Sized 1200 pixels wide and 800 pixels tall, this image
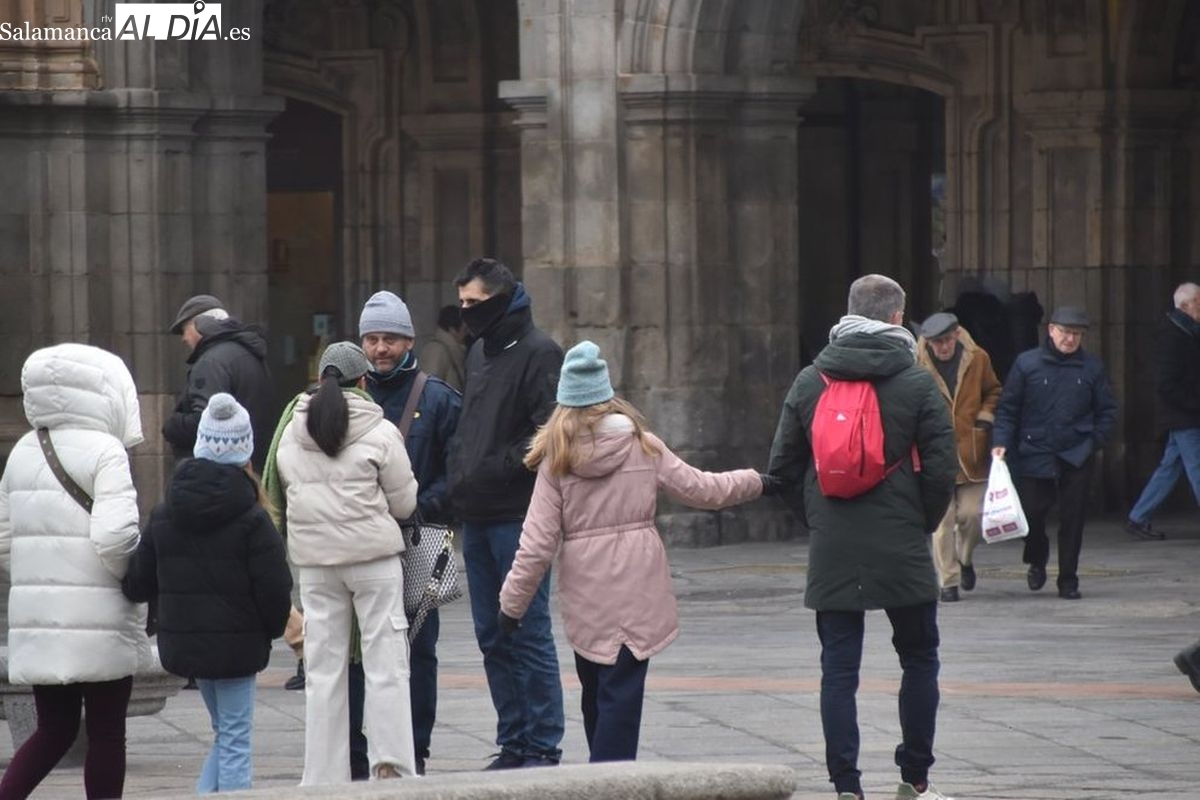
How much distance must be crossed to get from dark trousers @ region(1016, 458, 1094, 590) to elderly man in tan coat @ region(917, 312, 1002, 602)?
1.14ft

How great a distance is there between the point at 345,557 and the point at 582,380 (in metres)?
0.96

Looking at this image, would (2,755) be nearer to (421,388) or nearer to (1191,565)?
(421,388)

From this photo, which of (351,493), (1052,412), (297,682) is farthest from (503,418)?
(1052,412)

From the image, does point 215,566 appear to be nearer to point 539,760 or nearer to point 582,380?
point 582,380

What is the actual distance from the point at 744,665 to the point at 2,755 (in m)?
3.54

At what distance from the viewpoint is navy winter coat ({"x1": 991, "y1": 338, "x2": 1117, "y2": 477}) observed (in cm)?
1581

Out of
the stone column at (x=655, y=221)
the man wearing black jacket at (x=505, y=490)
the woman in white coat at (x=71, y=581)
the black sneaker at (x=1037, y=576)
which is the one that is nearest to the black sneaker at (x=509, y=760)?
the man wearing black jacket at (x=505, y=490)

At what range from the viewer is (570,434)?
9.18m

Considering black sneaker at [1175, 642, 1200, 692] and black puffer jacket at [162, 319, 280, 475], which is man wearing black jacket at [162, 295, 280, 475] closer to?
black puffer jacket at [162, 319, 280, 475]

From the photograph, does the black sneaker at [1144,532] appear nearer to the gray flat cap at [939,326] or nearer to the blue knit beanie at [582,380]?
the gray flat cap at [939,326]

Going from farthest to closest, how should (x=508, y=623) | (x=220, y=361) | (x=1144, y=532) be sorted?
(x=1144, y=532) < (x=220, y=361) < (x=508, y=623)

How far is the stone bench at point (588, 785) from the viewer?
667 cm

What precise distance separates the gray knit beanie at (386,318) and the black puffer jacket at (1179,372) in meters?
9.21

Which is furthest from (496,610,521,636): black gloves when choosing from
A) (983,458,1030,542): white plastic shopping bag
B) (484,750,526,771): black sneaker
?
(983,458,1030,542): white plastic shopping bag
